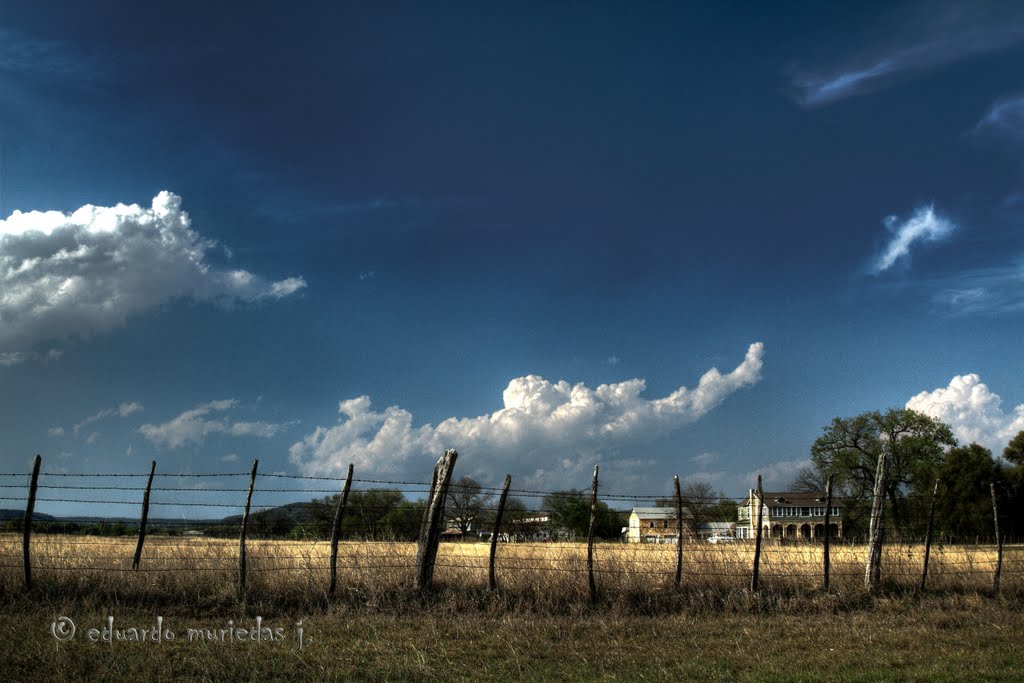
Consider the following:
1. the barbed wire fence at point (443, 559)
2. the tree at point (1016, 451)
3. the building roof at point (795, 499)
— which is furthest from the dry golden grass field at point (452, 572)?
the building roof at point (795, 499)

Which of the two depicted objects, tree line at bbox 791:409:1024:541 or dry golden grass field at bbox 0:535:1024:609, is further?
tree line at bbox 791:409:1024:541

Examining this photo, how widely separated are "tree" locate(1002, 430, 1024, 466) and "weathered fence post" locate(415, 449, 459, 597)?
Answer: 55958 mm

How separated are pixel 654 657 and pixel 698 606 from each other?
4.19 m

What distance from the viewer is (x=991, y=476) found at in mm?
51750

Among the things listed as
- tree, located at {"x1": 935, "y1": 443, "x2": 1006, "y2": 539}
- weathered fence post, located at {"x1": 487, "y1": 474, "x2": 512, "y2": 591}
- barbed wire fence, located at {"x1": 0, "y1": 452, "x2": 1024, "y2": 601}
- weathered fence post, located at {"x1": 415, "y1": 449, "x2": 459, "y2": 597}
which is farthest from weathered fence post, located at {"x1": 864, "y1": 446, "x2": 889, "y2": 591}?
tree, located at {"x1": 935, "y1": 443, "x2": 1006, "y2": 539}

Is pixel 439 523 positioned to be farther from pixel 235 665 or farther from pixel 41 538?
pixel 41 538

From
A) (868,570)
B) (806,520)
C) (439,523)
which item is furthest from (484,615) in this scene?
(806,520)

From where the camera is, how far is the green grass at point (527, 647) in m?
8.12

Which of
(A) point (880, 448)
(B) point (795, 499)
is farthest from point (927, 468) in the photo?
(B) point (795, 499)

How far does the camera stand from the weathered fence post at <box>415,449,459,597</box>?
12977 mm

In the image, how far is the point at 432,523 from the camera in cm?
1334
